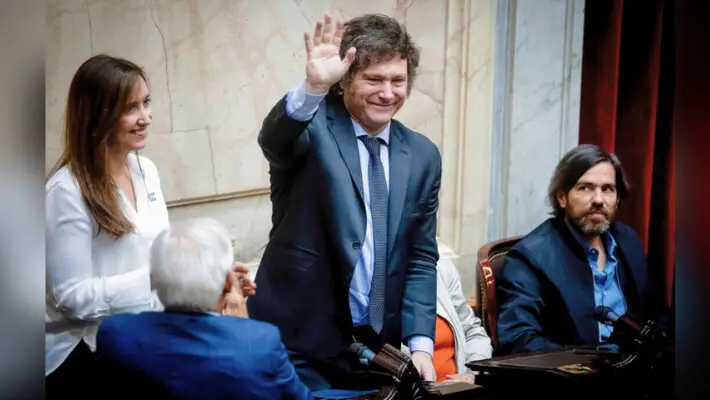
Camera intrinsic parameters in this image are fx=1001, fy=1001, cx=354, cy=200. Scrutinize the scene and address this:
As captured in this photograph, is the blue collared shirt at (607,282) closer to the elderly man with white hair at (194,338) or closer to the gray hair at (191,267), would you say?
the elderly man with white hair at (194,338)

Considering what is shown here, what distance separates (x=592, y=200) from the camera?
11.0 ft

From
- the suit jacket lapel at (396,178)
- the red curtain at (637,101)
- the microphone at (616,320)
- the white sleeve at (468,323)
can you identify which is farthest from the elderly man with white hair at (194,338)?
the red curtain at (637,101)

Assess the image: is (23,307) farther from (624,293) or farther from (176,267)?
(624,293)

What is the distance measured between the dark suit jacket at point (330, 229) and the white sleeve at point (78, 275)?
34cm

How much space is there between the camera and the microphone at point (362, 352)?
9.87 feet

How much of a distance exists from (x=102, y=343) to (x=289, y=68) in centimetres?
91

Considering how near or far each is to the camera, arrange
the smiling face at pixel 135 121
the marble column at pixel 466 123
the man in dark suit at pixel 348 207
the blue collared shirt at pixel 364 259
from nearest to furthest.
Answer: the smiling face at pixel 135 121, the man in dark suit at pixel 348 207, the blue collared shirt at pixel 364 259, the marble column at pixel 466 123

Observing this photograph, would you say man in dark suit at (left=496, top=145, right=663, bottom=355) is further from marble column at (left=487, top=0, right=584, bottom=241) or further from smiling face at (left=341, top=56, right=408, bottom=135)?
smiling face at (left=341, top=56, right=408, bottom=135)

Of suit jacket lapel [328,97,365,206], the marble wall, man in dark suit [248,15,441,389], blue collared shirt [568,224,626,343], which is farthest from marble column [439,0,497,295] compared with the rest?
blue collared shirt [568,224,626,343]

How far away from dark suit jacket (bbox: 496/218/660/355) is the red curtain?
14 centimetres

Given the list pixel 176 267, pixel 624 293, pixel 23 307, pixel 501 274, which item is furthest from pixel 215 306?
pixel 624 293

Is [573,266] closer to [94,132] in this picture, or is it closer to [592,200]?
[592,200]

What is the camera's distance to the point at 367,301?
9.89 ft

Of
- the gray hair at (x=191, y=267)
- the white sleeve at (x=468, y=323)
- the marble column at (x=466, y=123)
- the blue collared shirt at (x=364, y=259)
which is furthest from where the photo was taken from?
the white sleeve at (x=468, y=323)
